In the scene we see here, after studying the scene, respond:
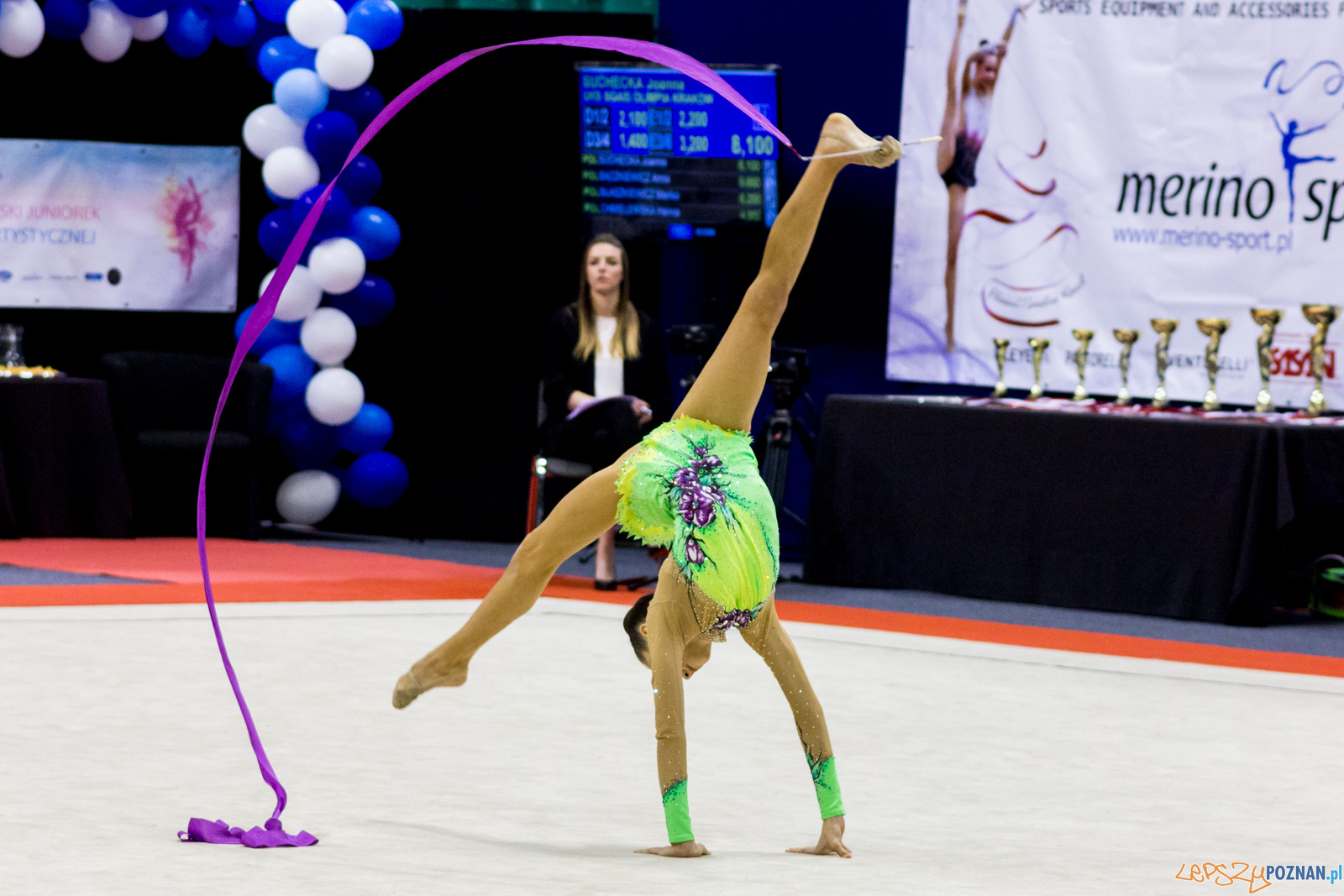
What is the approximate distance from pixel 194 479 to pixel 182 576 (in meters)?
1.51

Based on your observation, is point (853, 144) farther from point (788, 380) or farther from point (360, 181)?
point (360, 181)

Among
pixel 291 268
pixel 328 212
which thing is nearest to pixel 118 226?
pixel 328 212

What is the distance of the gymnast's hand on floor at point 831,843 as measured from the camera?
2.96m

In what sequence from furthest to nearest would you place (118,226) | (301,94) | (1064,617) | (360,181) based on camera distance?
1. (118,226)
2. (360,181)
3. (301,94)
4. (1064,617)

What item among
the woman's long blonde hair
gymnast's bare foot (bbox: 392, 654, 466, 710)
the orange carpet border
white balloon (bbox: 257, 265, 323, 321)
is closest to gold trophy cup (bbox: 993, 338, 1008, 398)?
the orange carpet border

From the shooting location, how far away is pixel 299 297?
739 cm

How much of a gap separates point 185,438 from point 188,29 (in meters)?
1.90

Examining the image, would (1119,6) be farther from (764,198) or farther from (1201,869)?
(1201,869)

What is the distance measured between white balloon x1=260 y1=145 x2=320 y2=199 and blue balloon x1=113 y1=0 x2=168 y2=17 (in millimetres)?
841

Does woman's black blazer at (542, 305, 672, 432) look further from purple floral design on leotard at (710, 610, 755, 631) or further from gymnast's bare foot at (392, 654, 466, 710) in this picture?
purple floral design on leotard at (710, 610, 755, 631)

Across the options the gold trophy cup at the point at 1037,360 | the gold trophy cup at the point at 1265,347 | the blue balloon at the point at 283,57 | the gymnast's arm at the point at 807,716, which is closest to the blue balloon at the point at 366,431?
the blue balloon at the point at 283,57

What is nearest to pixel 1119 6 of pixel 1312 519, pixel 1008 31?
pixel 1008 31

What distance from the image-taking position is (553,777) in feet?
11.8

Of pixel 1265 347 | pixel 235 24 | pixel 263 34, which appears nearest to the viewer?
pixel 1265 347
